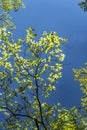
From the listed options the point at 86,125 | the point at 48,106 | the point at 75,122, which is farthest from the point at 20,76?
the point at 86,125

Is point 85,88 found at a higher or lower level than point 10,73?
higher

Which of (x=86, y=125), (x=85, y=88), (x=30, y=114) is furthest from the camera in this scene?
(x=85, y=88)

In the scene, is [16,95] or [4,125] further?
[4,125]

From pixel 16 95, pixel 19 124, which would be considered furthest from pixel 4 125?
pixel 16 95

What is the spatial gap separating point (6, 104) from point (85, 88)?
10.2 m

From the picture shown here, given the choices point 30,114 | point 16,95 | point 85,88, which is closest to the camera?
point 16,95

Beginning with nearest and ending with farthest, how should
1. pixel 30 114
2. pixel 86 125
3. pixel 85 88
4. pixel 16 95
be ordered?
pixel 16 95 → pixel 30 114 → pixel 86 125 → pixel 85 88

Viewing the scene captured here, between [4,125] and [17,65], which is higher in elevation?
[17,65]

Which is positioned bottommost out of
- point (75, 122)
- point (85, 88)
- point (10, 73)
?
point (75, 122)

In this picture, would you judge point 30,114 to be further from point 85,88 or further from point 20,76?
point 85,88

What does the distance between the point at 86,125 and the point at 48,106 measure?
3.70m

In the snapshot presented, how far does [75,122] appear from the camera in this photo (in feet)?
68.9

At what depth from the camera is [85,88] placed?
28469 millimetres

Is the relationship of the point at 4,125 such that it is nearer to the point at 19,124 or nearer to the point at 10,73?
the point at 19,124
